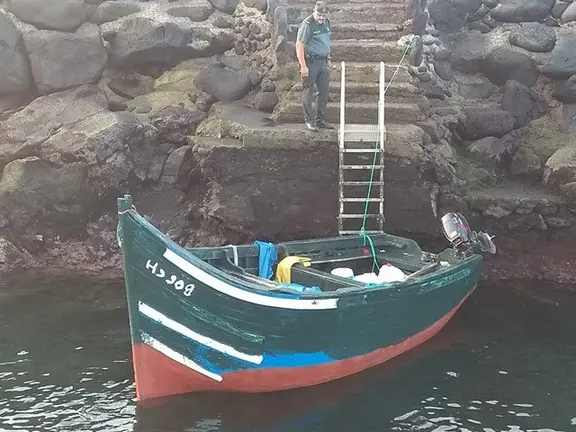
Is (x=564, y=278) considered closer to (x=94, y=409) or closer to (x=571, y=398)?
(x=571, y=398)

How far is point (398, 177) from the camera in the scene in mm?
12273

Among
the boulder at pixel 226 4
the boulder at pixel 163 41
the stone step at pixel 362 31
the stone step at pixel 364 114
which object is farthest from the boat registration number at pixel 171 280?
the boulder at pixel 226 4

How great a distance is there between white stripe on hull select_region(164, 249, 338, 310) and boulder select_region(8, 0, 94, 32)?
825 cm

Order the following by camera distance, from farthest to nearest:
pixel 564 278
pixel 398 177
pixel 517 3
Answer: pixel 517 3 → pixel 564 278 → pixel 398 177

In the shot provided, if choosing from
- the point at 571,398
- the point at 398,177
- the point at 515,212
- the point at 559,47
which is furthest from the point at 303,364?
the point at 559,47

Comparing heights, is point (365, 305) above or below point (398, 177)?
below

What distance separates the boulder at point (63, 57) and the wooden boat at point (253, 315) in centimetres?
611

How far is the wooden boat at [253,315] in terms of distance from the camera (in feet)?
26.6

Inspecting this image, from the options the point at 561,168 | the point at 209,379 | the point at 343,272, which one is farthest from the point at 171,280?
the point at 561,168

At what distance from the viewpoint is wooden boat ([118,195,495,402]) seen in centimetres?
812

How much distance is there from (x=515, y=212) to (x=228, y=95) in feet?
18.5

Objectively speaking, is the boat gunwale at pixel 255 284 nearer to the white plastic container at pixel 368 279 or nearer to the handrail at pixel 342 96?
the white plastic container at pixel 368 279

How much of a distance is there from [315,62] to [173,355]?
5.83 metres

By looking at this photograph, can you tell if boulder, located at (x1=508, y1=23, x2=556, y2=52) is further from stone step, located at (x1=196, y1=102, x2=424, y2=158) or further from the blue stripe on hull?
the blue stripe on hull
